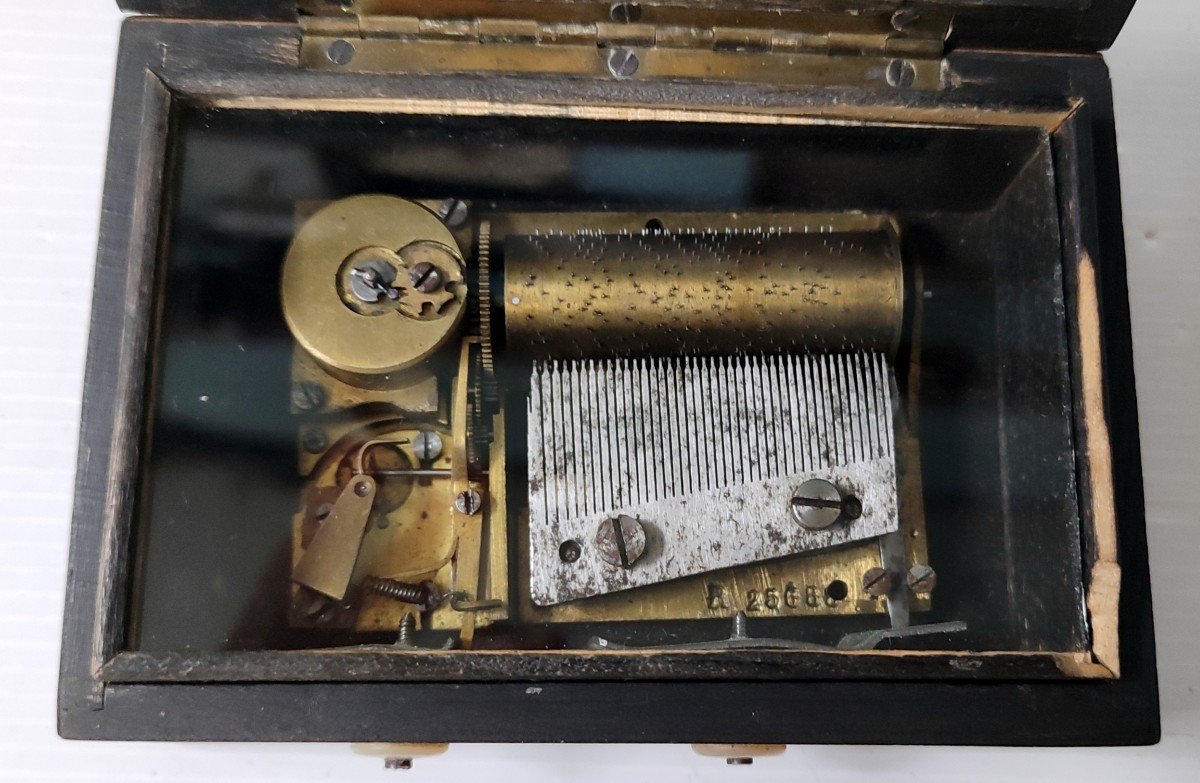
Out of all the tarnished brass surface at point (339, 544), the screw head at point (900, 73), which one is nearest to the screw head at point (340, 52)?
the tarnished brass surface at point (339, 544)

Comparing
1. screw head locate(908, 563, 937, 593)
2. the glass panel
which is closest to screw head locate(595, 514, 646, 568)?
the glass panel

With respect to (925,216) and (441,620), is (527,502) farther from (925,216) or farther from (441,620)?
(925,216)

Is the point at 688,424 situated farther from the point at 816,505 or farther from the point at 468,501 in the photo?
the point at 468,501

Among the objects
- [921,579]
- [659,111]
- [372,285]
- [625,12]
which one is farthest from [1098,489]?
[372,285]

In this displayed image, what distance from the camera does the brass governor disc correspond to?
127cm

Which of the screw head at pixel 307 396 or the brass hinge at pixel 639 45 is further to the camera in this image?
the screw head at pixel 307 396

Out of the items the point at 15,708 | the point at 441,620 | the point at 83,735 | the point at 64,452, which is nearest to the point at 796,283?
the point at 441,620

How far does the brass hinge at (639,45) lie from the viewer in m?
1.18

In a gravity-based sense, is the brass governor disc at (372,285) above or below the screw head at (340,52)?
below

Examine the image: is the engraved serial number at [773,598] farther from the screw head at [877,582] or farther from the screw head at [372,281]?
the screw head at [372,281]

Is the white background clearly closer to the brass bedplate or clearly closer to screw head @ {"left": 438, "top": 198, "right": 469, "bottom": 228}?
the brass bedplate

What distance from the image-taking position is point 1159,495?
1.58 meters

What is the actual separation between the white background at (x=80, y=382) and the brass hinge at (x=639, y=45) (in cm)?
59

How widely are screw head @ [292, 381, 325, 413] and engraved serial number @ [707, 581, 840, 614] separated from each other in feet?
1.69
